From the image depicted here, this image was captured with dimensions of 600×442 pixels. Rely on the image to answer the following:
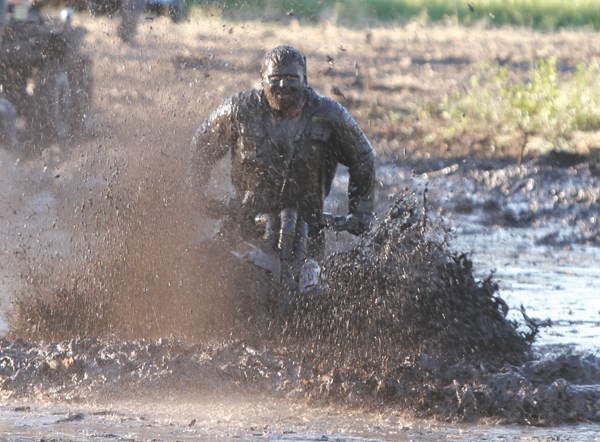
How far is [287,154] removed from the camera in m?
8.00

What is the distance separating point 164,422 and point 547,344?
2662 millimetres

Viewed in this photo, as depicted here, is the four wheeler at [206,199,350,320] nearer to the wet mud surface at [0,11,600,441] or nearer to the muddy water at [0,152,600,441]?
the wet mud surface at [0,11,600,441]

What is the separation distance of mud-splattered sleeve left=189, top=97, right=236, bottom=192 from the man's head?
32 cm

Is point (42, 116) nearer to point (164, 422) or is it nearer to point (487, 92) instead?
point (487, 92)

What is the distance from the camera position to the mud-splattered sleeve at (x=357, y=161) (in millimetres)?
8086

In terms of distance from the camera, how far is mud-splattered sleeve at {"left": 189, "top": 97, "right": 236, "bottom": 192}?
26.7 feet

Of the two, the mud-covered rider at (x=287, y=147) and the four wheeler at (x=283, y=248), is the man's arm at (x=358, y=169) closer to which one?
the mud-covered rider at (x=287, y=147)

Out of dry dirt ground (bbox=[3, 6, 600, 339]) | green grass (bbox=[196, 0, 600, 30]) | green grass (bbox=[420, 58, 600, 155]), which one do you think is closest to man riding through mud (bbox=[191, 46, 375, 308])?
dry dirt ground (bbox=[3, 6, 600, 339])

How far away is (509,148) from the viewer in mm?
15609

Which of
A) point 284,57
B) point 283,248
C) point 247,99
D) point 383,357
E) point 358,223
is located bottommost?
point 383,357

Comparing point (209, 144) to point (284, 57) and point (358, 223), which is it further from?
point (358, 223)

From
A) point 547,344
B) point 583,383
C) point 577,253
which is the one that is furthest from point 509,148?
point 583,383

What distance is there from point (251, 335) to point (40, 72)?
10.2 m


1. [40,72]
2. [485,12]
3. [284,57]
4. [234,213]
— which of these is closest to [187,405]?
[234,213]
